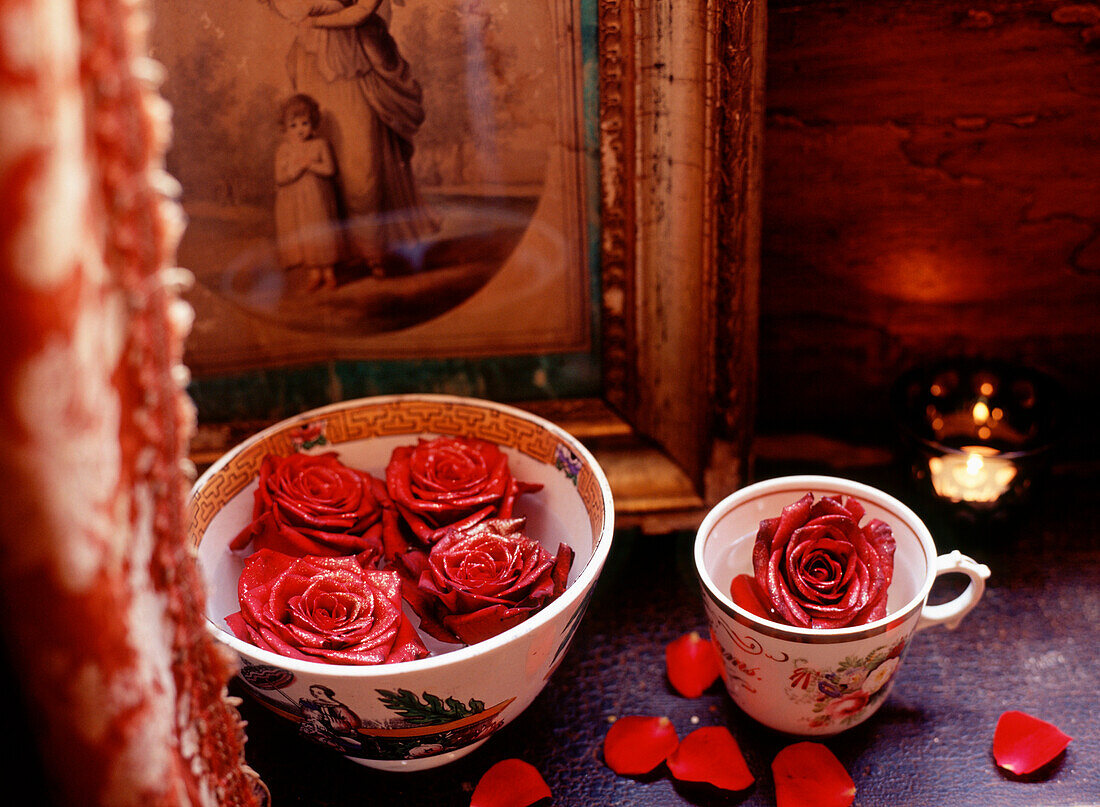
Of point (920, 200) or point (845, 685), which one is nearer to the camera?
point (845, 685)

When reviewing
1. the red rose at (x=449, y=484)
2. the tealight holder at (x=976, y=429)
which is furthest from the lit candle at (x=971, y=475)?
the red rose at (x=449, y=484)

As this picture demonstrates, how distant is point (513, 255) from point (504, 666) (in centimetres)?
33

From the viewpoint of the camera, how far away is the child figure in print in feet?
Result: 2.08

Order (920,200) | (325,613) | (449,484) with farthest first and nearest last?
1. (920,200)
2. (449,484)
3. (325,613)

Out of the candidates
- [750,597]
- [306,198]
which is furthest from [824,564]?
[306,198]

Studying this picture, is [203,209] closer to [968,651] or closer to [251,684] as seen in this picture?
[251,684]

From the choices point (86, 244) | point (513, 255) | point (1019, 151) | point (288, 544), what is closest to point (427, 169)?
point (513, 255)

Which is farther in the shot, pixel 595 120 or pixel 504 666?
pixel 595 120

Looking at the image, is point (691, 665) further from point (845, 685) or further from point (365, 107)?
point (365, 107)

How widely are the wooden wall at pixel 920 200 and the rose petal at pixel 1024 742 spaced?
327 mm

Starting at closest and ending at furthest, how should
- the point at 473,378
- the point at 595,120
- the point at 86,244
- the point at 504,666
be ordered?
1. the point at 86,244
2. the point at 504,666
3. the point at 595,120
4. the point at 473,378

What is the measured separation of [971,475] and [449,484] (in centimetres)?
43

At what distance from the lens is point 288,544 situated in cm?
58

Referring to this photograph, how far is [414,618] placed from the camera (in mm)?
576
